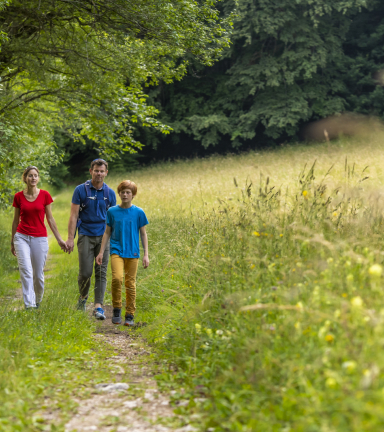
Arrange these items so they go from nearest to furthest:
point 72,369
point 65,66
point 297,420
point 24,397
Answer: point 297,420 < point 24,397 < point 72,369 < point 65,66

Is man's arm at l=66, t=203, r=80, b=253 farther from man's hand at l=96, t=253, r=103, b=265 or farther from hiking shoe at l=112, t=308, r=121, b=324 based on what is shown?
hiking shoe at l=112, t=308, r=121, b=324

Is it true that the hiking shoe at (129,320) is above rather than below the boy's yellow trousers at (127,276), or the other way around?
below

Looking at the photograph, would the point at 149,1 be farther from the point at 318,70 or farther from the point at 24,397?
the point at 318,70

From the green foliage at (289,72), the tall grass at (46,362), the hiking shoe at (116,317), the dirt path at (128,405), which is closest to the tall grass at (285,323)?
the dirt path at (128,405)

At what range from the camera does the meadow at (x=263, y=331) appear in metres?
2.49

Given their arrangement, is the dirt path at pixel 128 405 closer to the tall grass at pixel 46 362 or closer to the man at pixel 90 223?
the tall grass at pixel 46 362

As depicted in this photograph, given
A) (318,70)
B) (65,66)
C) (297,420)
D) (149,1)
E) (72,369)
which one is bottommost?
(72,369)

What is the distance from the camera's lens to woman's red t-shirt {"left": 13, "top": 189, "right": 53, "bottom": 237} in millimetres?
6328

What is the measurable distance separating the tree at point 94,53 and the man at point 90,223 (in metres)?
3.02

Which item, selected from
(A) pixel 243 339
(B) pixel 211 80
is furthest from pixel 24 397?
(B) pixel 211 80

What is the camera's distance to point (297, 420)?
252 cm

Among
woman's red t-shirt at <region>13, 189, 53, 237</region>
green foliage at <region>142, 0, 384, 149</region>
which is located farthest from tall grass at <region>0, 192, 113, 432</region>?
green foliage at <region>142, 0, 384, 149</region>

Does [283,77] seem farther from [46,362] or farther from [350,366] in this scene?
[350,366]

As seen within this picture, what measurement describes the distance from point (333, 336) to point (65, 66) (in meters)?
10.7
